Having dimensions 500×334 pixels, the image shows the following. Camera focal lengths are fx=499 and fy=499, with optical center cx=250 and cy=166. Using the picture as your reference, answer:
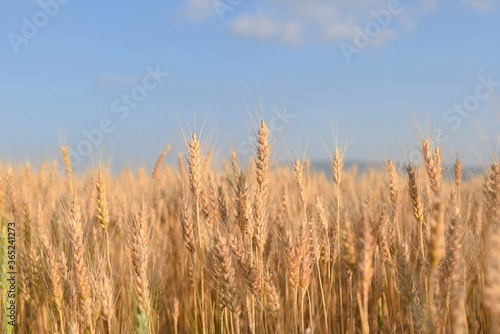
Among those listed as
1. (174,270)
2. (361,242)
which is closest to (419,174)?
(361,242)

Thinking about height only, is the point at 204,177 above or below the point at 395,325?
above

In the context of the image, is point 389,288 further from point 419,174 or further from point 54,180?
point 54,180

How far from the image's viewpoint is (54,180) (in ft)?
20.3

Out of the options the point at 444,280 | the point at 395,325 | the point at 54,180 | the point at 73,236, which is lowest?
the point at 395,325

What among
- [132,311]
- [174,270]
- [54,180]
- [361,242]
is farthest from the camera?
[54,180]

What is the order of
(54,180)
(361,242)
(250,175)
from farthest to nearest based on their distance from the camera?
(54,180)
(250,175)
(361,242)

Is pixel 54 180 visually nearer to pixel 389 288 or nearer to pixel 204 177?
pixel 204 177

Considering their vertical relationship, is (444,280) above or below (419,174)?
below

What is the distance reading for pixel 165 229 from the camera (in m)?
5.48

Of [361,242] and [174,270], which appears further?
[174,270]

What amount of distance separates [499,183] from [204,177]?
2.03 meters

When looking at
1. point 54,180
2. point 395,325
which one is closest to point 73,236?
point 395,325

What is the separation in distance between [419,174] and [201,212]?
61.6 inches

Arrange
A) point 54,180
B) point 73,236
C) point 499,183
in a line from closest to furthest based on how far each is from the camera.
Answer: point 73,236, point 499,183, point 54,180
